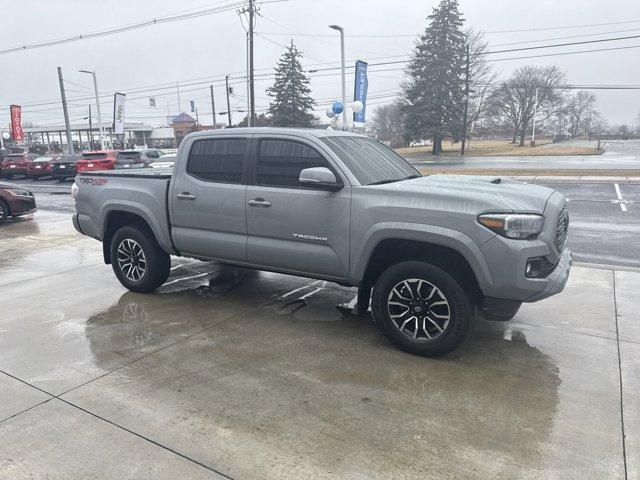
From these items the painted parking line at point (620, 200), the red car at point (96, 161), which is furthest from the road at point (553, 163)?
the red car at point (96, 161)

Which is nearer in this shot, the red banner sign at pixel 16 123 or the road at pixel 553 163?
the road at pixel 553 163

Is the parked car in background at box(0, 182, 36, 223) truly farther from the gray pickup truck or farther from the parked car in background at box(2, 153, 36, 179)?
the parked car in background at box(2, 153, 36, 179)

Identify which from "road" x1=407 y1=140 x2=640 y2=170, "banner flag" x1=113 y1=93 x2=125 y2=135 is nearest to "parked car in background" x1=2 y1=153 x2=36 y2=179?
"banner flag" x1=113 y1=93 x2=125 y2=135

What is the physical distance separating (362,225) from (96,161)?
2201 centimetres

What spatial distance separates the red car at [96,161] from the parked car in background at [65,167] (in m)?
1.41

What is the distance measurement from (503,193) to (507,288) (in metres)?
0.79

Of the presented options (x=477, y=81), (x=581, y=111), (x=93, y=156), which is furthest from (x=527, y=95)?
(x=93, y=156)

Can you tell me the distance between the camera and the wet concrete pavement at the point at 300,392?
114 inches

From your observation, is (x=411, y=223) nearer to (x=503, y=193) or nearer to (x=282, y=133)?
(x=503, y=193)

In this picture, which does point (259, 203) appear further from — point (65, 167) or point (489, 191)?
point (65, 167)

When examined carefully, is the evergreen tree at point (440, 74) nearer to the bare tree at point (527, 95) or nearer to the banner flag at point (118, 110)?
the bare tree at point (527, 95)

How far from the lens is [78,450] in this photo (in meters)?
3.01

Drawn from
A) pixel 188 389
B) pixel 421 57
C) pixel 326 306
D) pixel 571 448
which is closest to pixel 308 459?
pixel 188 389

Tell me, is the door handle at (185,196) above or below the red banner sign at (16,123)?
below
